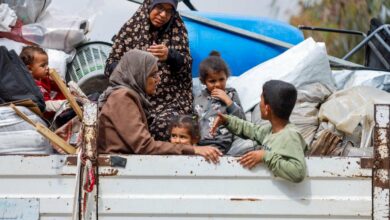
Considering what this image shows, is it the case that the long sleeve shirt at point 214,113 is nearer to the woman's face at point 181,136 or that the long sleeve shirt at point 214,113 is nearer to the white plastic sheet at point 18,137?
the woman's face at point 181,136

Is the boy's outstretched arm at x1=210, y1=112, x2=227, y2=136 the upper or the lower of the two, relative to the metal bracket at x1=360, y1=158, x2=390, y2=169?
upper

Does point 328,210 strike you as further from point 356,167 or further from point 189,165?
point 189,165

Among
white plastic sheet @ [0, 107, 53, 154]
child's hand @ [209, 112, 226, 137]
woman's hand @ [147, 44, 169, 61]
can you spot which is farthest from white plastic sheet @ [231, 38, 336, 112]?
white plastic sheet @ [0, 107, 53, 154]

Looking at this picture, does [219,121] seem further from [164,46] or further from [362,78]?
[362,78]

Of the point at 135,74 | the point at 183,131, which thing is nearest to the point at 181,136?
the point at 183,131

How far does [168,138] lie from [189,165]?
26.6 inches

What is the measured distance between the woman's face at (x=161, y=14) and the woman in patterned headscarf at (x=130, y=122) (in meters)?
0.68

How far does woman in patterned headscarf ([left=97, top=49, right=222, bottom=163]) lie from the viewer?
3.94 meters

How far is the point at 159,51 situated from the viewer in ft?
15.6

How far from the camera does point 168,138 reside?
4438 mm

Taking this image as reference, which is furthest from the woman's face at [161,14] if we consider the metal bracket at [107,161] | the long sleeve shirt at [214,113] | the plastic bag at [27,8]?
the metal bracket at [107,161]

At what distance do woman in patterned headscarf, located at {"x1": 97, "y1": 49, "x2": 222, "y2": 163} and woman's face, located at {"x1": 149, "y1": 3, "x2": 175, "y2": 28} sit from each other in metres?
0.68

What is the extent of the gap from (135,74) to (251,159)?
2.42ft

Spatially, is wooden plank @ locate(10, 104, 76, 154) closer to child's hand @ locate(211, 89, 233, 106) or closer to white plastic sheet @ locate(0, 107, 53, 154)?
white plastic sheet @ locate(0, 107, 53, 154)
